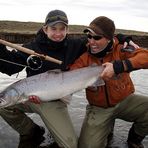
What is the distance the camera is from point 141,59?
585 centimetres

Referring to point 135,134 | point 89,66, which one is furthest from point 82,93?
point 89,66

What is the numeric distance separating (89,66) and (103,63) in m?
0.42

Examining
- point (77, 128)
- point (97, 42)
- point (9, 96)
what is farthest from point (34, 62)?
point (77, 128)

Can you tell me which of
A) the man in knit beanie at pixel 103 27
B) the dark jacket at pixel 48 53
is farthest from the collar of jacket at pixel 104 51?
the dark jacket at pixel 48 53

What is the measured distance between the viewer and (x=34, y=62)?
607 centimetres

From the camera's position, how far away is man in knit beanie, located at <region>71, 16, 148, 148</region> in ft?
19.6

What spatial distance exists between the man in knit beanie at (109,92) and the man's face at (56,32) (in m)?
0.39

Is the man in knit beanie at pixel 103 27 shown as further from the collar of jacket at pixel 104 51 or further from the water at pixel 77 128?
the water at pixel 77 128

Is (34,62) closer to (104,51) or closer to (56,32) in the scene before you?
(56,32)

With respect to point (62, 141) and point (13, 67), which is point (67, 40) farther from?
point (62, 141)

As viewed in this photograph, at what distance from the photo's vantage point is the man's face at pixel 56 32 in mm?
6113

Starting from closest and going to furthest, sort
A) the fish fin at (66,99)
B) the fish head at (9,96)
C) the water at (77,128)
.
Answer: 1. the fish head at (9,96)
2. the fish fin at (66,99)
3. the water at (77,128)

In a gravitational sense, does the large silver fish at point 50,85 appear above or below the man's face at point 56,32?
below

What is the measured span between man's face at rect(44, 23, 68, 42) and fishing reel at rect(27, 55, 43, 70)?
410 millimetres
